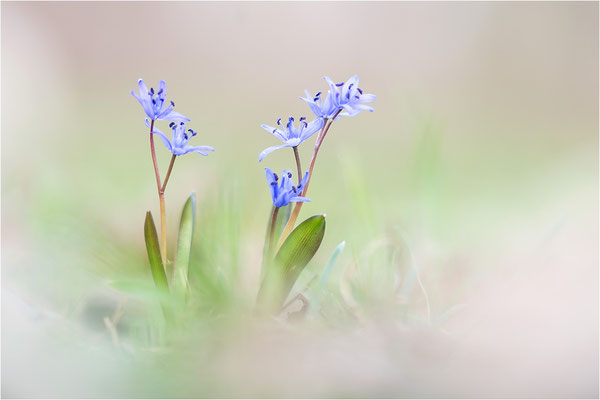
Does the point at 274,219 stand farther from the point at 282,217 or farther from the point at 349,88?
the point at 349,88

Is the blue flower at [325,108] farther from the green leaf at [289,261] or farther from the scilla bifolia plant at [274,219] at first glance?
the green leaf at [289,261]

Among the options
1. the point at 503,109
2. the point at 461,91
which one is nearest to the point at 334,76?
the point at 461,91

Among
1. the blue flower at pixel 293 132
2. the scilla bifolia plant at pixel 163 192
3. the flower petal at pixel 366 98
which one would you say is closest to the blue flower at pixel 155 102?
the scilla bifolia plant at pixel 163 192

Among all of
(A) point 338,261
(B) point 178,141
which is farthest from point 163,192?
(A) point 338,261

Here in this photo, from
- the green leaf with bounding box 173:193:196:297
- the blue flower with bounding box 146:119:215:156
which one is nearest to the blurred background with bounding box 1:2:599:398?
the green leaf with bounding box 173:193:196:297

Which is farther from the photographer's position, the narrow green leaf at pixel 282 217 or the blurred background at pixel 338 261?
the narrow green leaf at pixel 282 217

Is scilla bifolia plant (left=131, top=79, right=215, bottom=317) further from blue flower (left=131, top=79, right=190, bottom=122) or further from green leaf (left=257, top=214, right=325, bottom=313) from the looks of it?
green leaf (left=257, top=214, right=325, bottom=313)

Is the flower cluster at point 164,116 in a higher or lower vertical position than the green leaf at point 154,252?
higher
